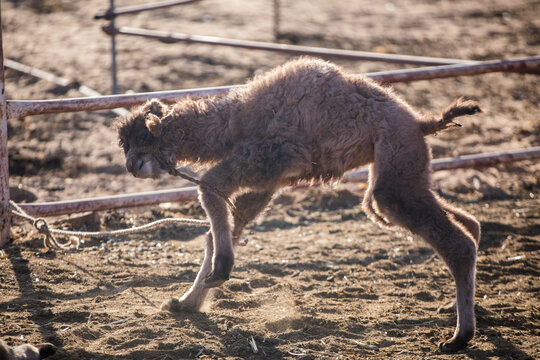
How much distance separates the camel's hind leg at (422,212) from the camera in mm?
3480

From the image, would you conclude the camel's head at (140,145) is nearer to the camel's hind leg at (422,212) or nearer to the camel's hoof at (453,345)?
the camel's hind leg at (422,212)

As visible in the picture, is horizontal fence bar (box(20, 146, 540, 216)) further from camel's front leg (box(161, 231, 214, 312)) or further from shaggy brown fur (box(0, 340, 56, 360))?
shaggy brown fur (box(0, 340, 56, 360))

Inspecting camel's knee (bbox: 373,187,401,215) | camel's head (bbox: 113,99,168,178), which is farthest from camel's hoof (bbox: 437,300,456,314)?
camel's head (bbox: 113,99,168,178)

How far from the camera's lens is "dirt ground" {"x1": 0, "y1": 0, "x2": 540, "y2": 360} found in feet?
11.3

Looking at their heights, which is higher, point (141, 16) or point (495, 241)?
point (141, 16)

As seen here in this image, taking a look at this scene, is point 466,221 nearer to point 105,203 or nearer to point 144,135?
point 144,135

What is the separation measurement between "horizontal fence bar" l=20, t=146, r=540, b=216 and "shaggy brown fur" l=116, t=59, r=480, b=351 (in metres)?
1.15

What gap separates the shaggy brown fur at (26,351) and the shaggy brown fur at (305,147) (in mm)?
944

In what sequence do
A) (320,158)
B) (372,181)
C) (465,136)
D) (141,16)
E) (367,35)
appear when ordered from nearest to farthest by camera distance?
(320,158) → (372,181) → (465,136) → (367,35) → (141,16)

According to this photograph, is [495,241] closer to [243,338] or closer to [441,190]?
[441,190]

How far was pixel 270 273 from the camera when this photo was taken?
14.9ft

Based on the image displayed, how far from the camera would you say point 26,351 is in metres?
2.93

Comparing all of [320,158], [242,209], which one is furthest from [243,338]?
[320,158]

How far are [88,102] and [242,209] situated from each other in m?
1.70
